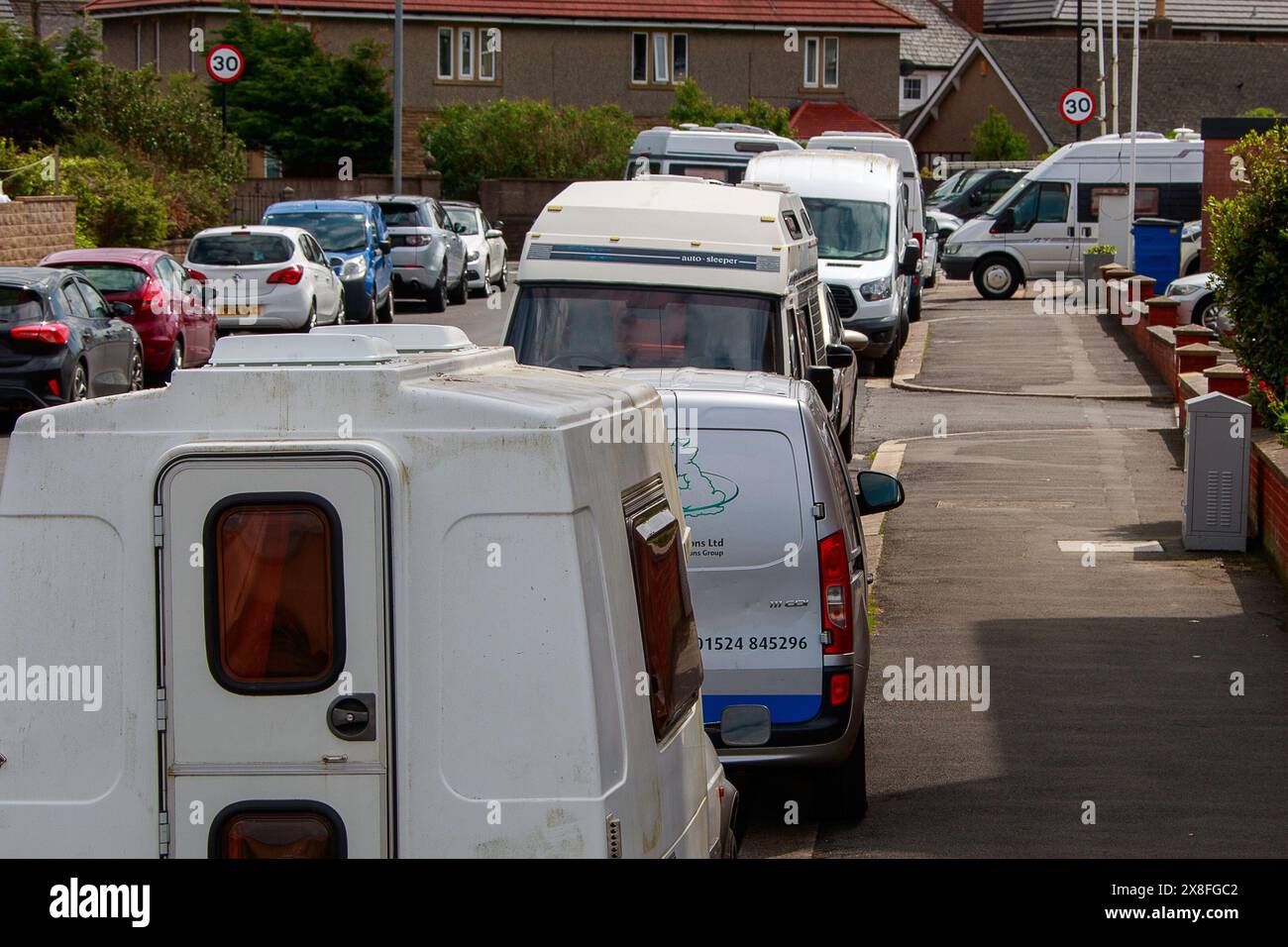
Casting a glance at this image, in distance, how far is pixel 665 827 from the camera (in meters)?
4.43

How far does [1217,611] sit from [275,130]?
162 ft

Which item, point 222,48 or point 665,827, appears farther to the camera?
point 222,48

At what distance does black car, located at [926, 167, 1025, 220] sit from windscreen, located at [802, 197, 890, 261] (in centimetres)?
2758

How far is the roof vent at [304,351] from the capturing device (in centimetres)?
425

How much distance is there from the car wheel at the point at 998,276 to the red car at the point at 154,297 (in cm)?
1872

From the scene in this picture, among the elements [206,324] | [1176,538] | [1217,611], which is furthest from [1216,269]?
[206,324]

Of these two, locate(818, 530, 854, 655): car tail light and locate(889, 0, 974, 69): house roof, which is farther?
locate(889, 0, 974, 69): house roof

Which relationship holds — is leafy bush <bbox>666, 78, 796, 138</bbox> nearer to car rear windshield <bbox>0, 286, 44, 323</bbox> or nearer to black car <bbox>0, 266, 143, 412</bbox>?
black car <bbox>0, 266, 143, 412</bbox>

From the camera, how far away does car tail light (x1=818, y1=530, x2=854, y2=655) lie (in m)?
7.29

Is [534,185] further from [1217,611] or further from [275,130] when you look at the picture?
[1217,611]

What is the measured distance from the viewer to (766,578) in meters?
7.29

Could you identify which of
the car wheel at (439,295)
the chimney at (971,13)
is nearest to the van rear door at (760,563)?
the car wheel at (439,295)

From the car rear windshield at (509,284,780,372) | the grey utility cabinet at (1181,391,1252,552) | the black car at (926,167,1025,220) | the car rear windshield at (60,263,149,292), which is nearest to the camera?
the car rear windshield at (509,284,780,372)

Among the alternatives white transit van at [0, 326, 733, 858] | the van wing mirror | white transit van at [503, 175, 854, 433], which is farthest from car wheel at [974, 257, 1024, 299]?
white transit van at [0, 326, 733, 858]
